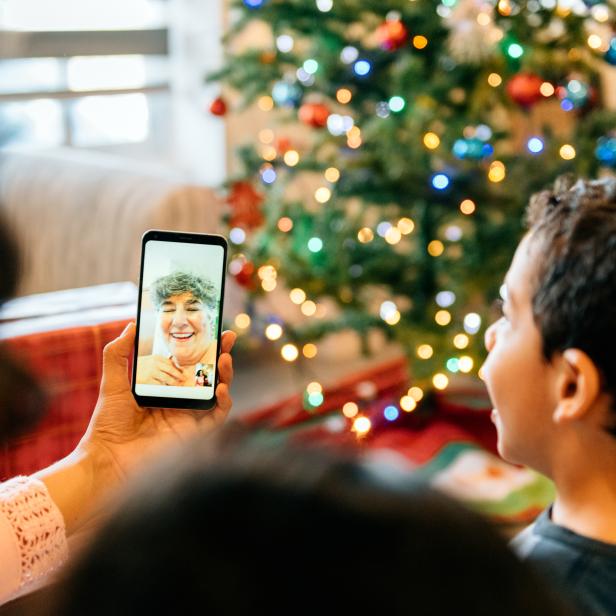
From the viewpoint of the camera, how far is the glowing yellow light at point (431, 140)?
242 cm

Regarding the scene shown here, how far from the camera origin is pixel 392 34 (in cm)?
233

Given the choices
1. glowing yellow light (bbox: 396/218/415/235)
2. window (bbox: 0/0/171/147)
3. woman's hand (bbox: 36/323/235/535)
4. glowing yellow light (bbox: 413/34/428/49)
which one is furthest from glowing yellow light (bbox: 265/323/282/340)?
woman's hand (bbox: 36/323/235/535)

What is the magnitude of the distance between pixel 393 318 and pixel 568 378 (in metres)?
1.72

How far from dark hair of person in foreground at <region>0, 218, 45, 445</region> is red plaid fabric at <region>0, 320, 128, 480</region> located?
68 cm

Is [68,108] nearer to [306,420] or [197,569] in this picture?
[306,420]

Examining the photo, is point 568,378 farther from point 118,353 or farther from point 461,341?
point 461,341

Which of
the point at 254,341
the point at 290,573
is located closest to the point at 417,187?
the point at 254,341

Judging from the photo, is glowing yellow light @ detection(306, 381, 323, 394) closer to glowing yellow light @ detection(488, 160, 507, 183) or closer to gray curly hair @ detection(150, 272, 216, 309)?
glowing yellow light @ detection(488, 160, 507, 183)

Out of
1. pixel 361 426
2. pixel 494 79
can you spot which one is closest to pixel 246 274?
pixel 361 426

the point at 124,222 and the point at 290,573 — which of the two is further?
the point at 124,222

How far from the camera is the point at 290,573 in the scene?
0.31 m

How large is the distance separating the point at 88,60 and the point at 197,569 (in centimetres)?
333

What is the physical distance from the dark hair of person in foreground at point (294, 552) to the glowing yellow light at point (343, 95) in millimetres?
2309

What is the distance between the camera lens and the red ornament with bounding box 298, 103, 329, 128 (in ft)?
8.17
